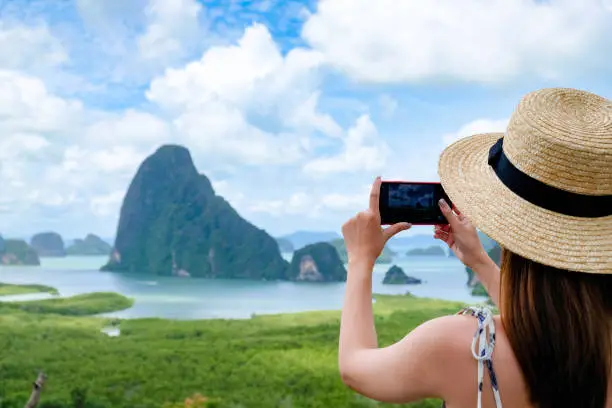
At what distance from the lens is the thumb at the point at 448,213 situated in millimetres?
860

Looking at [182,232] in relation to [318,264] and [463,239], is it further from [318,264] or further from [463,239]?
[463,239]

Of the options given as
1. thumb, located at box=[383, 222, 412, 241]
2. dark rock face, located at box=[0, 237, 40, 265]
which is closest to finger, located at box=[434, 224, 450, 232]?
thumb, located at box=[383, 222, 412, 241]

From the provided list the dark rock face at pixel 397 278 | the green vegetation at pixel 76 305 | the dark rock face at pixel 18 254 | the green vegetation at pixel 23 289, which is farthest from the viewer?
the dark rock face at pixel 18 254

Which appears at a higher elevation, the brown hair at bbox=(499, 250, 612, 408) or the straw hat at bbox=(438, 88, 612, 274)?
the straw hat at bbox=(438, 88, 612, 274)

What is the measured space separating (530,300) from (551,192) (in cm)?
12

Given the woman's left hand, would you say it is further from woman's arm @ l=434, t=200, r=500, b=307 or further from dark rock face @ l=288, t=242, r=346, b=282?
dark rock face @ l=288, t=242, r=346, b=282

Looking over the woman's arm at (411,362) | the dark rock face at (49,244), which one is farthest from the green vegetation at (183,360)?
the dark rock face at (49,244)

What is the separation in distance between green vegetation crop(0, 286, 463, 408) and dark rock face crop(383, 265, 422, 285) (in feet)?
4.95

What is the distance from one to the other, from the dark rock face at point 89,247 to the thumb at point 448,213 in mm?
16615

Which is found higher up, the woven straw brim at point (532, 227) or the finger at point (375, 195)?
the finger at point (375, 195)

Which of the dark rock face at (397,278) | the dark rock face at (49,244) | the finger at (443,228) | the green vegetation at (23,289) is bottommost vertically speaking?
the green vegetation at (23,289)

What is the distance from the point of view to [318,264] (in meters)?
13.1

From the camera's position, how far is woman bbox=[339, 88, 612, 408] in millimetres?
670

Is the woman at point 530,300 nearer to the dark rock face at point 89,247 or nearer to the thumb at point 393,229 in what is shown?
the thumb at point 393,229
